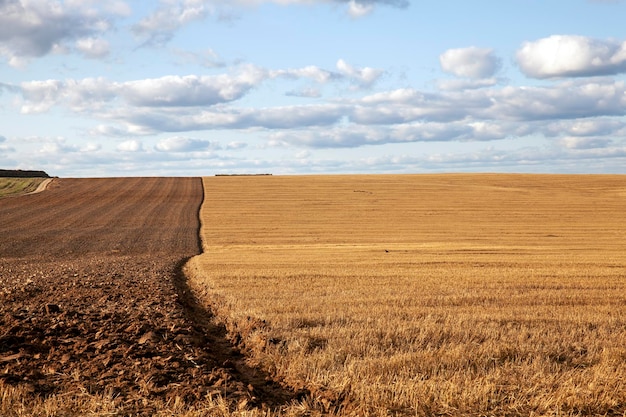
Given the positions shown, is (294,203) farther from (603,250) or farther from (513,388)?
(513,388)

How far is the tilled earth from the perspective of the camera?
830cm

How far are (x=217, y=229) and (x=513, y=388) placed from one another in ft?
119

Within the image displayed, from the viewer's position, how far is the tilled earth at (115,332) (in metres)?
8.30

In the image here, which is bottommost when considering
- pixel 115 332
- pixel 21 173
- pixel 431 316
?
pixel 431 316

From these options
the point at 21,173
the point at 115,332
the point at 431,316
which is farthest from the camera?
the point at 21,173

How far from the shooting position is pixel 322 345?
10320mm

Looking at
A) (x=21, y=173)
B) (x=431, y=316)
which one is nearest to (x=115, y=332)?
(x=431, y=316)

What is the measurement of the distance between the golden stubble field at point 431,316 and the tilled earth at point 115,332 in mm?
752

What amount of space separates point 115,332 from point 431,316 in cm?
601

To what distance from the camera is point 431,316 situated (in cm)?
1283

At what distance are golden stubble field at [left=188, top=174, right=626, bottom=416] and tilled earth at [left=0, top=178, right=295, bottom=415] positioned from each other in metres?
0.75

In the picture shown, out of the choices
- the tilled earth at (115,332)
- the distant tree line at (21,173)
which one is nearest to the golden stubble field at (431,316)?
the tilled earth at (115,332)

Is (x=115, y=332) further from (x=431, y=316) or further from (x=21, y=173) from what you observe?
(x=21, y=173)

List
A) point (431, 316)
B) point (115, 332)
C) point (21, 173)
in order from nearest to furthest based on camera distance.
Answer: point (115, 332) < point (431, 316) < point (21, 173)
